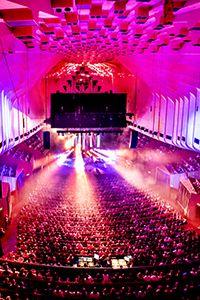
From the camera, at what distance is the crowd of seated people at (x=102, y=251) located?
297 inches

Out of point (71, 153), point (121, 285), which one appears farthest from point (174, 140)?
point (71, 153)

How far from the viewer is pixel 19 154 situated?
19234mm

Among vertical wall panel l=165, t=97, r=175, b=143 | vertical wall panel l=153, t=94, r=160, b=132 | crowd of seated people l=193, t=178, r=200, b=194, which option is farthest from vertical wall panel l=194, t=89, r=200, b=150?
crowd of seated people l=193, t=178, r=200, b=194

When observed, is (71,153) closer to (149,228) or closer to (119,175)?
(119,175)

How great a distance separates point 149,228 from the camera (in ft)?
40.2

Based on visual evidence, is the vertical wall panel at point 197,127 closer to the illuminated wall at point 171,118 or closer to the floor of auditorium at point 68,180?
the illuminated wall at point 171,118

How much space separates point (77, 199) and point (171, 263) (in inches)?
361

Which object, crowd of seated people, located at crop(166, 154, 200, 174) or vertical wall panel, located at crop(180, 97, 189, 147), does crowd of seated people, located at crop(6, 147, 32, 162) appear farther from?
vertical wall panel, located at crop(180, 97, 189, 147)

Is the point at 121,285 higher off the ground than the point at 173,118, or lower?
lower

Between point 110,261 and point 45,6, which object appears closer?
→ point 45,6

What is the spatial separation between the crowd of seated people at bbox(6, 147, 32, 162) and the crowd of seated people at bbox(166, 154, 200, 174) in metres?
11.9

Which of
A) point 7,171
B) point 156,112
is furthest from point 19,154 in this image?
point 156,112

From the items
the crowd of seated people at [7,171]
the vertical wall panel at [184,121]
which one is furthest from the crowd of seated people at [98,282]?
the crowd of seated people at [7,171]

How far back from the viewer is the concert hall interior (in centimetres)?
645
